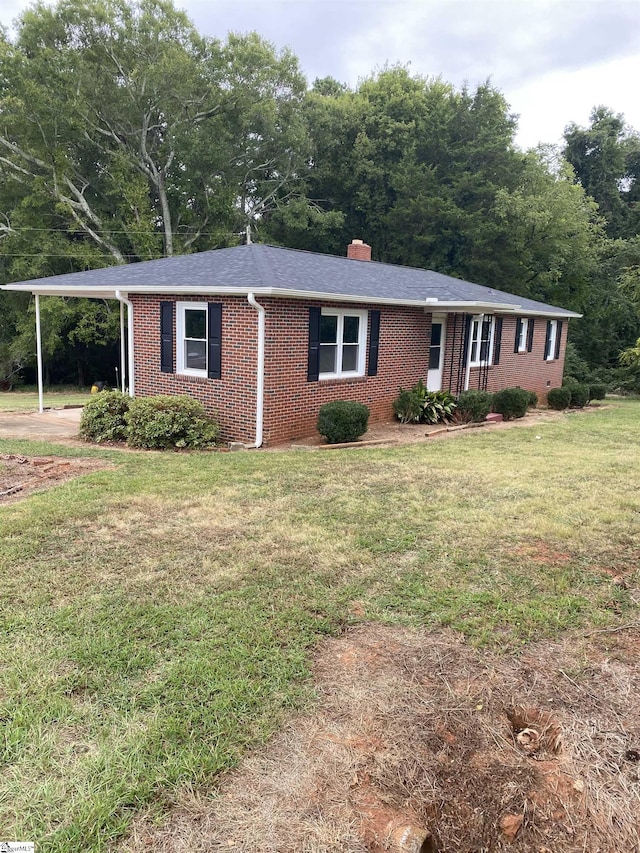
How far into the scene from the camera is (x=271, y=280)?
32.6ft

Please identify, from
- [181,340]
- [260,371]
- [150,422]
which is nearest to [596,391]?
[260,371]

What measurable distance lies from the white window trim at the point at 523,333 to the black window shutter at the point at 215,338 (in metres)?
11.7

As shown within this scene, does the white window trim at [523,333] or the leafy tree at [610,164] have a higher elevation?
the leafy tree at [610,164]

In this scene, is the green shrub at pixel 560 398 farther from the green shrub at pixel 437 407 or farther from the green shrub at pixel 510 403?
the green shrub at pixel 437 407

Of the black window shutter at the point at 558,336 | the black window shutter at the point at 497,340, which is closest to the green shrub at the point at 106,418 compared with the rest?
the black window shutter at the point at 497,340

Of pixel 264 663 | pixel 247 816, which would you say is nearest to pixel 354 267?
pixel 264 663

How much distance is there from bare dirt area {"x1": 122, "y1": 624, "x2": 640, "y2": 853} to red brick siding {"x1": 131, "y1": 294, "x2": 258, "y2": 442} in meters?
7.03

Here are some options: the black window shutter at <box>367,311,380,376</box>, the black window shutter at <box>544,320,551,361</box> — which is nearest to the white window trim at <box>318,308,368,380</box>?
the black window shutter at <box>367,311,380,376</box>

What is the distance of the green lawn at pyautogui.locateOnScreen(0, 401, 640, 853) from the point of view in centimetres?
268

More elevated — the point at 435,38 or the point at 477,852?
the point at 435,38

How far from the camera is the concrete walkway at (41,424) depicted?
1083 centimetres

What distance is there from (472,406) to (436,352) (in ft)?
6.48

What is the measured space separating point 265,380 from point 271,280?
168 centimetres

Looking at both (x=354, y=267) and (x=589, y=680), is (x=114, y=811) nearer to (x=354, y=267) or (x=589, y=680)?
(x=589, y=680)
